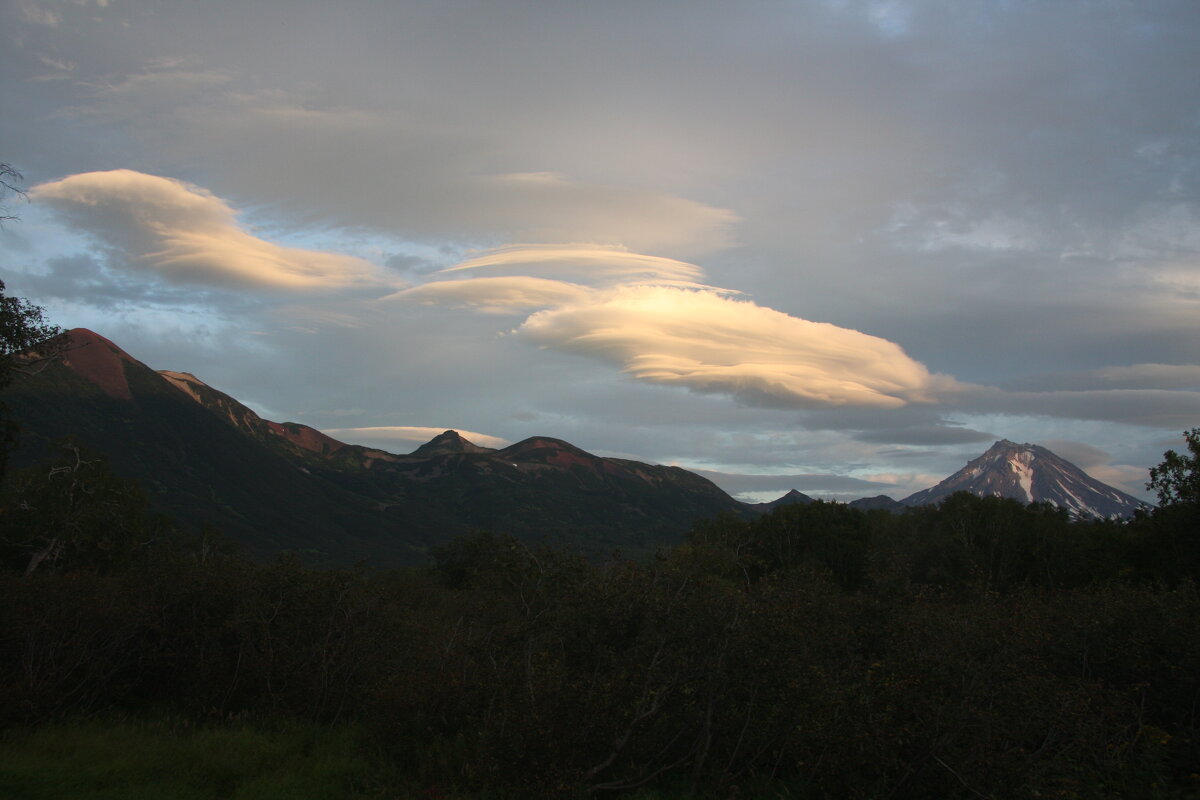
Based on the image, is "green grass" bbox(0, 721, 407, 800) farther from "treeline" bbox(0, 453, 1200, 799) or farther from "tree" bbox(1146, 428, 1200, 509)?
"tree" bbox(1146, 428, 1200, 509)

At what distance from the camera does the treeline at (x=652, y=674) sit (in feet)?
26.6

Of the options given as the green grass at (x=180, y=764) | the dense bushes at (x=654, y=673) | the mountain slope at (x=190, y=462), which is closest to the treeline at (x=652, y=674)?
the dense bushes at (x=654, y=673)

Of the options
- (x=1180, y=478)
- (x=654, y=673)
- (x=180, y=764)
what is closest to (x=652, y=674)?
(x=654, y=673)

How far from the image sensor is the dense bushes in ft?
26.6

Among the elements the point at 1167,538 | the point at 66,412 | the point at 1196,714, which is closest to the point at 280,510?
the point at 66,412

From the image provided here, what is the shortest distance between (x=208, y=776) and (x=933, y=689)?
9.10 m

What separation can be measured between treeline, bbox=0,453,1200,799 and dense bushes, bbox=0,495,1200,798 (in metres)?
0.03

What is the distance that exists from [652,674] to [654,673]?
4 centimetres

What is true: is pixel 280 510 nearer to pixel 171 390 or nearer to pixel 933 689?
pixel 171 390

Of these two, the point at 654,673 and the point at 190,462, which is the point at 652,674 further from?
the point at 190,462

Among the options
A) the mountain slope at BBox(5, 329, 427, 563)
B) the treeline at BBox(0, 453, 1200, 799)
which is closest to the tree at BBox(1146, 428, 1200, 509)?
the treeline at BBox(0, 453, 1200, 799)

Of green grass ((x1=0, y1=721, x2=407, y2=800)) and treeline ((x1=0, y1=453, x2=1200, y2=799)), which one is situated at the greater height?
treeline ((x1=0, y1=453, x2=1200, y2=799))

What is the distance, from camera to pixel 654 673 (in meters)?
9.16

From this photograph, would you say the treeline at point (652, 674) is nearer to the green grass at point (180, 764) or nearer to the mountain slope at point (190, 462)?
the green grass at point (180, 764)
